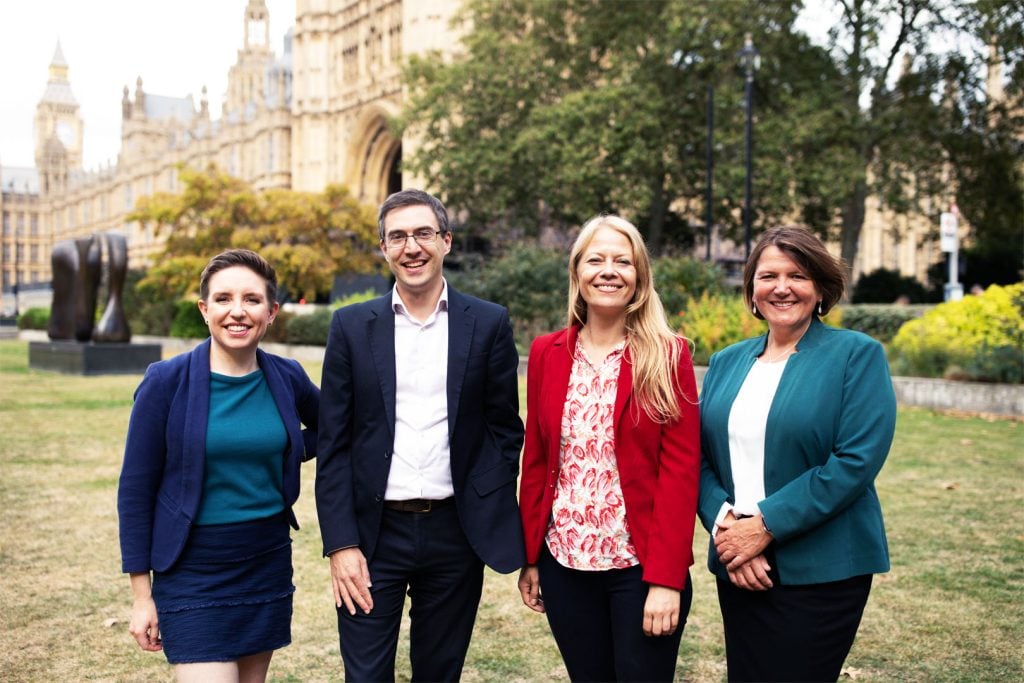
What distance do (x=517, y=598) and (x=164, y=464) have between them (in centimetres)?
291

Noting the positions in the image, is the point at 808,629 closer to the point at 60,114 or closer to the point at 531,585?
the point at 531,585

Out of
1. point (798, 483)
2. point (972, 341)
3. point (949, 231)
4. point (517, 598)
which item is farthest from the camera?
point (949, 231)

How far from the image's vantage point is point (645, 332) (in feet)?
9.34

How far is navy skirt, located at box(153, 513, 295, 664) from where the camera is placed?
2.74m

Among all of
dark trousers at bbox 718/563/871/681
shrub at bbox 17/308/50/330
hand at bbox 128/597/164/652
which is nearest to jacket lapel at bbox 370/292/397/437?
hand at bbox 128/597/164/652

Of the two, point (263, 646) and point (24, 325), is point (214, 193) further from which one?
point (263, 646)

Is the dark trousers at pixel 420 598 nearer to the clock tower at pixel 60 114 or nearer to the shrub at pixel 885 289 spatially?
the shrub at pixel 885 289

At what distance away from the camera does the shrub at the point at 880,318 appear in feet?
60.1

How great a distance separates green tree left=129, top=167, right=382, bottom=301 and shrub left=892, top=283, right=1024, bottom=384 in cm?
1899

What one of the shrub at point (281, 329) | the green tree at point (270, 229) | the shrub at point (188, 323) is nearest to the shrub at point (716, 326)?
the shrub at point (281, 329)

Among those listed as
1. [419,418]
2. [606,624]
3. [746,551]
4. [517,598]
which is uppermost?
[419,418]

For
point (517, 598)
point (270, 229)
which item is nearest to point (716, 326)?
point (517, 598)

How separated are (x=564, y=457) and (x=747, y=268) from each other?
83 centimetres

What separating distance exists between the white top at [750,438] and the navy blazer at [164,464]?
1.56m
